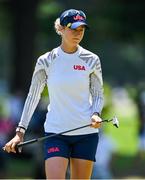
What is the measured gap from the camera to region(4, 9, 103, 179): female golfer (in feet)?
26.8

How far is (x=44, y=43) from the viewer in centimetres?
3225

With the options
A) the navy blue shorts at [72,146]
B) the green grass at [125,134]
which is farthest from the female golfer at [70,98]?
the green grass at [125,134]

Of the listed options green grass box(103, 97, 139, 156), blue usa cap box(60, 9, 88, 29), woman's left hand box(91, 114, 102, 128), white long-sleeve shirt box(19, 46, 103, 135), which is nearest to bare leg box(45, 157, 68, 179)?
white long-sleeve shirt box(19, 46, 103, 135)

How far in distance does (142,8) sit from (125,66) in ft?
39.7

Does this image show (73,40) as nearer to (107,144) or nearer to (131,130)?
(107,144)

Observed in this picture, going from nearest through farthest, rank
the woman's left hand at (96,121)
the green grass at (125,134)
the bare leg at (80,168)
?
the woman's left hand at (96,121) → the bare leg at (80,168) → the green grass at (125,134)

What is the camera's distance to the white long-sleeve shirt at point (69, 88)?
8.16 meters

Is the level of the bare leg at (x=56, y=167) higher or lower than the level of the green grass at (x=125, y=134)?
lower

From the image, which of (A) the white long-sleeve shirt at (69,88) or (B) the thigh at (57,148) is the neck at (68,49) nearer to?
(A) the white long-sleeve shirt at (69,88)

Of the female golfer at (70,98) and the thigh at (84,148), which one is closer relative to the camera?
the female golfer at (70,98)

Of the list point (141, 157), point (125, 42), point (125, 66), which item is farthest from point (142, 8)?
point (125, 66)

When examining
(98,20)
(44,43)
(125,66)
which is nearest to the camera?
(98,20)

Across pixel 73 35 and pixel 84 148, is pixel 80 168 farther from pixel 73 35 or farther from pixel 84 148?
pixel 73 35

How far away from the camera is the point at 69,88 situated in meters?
8.14
